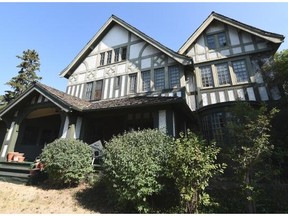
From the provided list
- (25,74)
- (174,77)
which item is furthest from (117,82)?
(25,74)

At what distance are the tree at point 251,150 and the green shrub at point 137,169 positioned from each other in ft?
8.21

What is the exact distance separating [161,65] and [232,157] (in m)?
8.77

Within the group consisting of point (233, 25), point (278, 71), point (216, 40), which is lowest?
point (278, 71)

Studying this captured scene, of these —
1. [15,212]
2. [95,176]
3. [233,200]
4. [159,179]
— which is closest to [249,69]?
[233,200]

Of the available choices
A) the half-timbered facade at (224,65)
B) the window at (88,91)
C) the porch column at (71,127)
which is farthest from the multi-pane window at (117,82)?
the half-timbered facade at (224,65)

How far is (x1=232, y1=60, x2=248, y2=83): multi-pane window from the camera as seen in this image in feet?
44.2

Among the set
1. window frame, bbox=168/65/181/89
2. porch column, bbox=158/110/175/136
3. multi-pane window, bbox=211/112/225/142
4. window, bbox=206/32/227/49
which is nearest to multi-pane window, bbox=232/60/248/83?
window, bbox=206/32/227/49

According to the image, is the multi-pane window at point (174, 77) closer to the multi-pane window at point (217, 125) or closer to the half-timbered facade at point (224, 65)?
the half-timbered facade at point (224, 65)

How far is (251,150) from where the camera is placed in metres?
6.91

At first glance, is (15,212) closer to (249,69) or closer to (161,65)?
(161,65)

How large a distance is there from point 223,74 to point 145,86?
5533mm

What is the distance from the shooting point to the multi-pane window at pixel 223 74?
548 inches

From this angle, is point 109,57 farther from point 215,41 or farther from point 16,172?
point 16,172

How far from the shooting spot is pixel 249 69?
1326 cm
